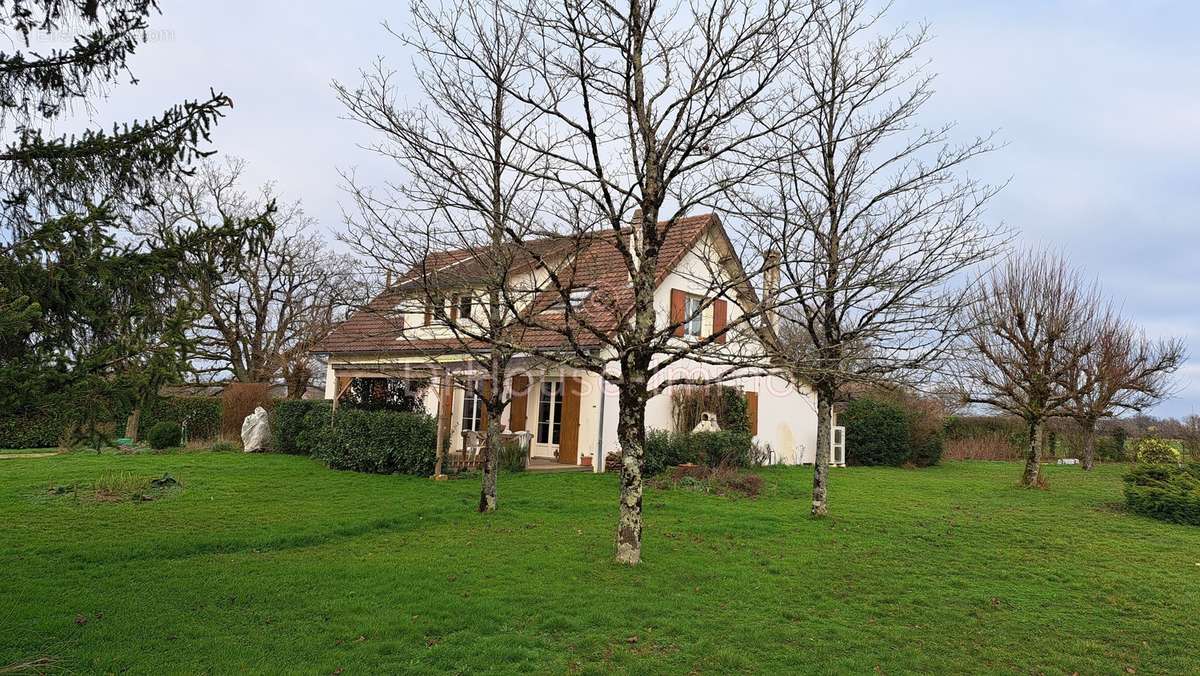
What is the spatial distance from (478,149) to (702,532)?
5.66 metres

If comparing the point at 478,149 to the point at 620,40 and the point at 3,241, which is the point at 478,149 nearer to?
the point at 620,40

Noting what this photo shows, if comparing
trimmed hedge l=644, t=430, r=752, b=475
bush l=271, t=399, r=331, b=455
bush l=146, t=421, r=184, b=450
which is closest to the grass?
trimmed hedge l=644, t=430, r=752, b=475

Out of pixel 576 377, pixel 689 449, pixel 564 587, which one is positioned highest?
pixel 576 377

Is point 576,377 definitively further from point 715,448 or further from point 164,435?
point 164,435

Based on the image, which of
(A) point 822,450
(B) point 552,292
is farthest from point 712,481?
(B) point 552,292

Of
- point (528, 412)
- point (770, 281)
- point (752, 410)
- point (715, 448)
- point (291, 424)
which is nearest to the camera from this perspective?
point (770, 281)

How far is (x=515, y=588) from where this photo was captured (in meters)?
6.80

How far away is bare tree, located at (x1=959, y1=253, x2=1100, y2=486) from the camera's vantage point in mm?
16422

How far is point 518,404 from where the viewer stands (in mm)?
18000

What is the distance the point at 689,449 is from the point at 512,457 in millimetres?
3836

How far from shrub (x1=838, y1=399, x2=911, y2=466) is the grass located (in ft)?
35.8

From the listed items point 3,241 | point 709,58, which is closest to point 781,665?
point 709,58

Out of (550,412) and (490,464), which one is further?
(550,412)

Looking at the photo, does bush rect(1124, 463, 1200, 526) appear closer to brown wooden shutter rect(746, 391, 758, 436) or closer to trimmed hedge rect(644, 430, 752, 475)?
trimmed hedge rect(644, 430, 752, 475)
